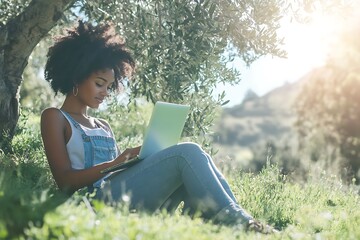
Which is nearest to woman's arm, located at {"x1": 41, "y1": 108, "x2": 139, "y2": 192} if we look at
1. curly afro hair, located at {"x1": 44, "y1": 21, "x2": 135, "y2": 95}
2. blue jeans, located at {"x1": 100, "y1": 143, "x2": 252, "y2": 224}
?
blue jeans, located at {"x1": 100, "y1": 143, "x2": 252, "y2": 224}

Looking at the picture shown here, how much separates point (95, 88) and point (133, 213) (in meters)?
1.58

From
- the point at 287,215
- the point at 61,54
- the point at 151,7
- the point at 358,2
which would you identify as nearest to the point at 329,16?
the point at 358,2

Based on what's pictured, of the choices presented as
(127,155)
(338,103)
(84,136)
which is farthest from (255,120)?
(127,155)

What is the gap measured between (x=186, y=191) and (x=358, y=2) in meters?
4.26

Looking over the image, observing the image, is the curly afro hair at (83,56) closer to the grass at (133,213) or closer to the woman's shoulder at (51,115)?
the woman's shoulder at (51,115)

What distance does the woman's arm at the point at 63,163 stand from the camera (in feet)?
17.3

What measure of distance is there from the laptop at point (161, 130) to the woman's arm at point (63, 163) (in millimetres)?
97

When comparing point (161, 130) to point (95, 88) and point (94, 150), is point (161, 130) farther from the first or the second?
point (95, 88)

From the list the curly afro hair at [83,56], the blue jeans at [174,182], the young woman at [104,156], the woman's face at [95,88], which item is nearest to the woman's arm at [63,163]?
the young woman at [104,156]

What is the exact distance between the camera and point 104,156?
231 inches

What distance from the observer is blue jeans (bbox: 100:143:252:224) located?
511 centimetres

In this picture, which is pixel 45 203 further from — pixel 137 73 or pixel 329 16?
pixel 329 16

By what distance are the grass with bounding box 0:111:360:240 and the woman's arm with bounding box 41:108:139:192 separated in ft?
0.57

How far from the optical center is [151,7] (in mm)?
8758
